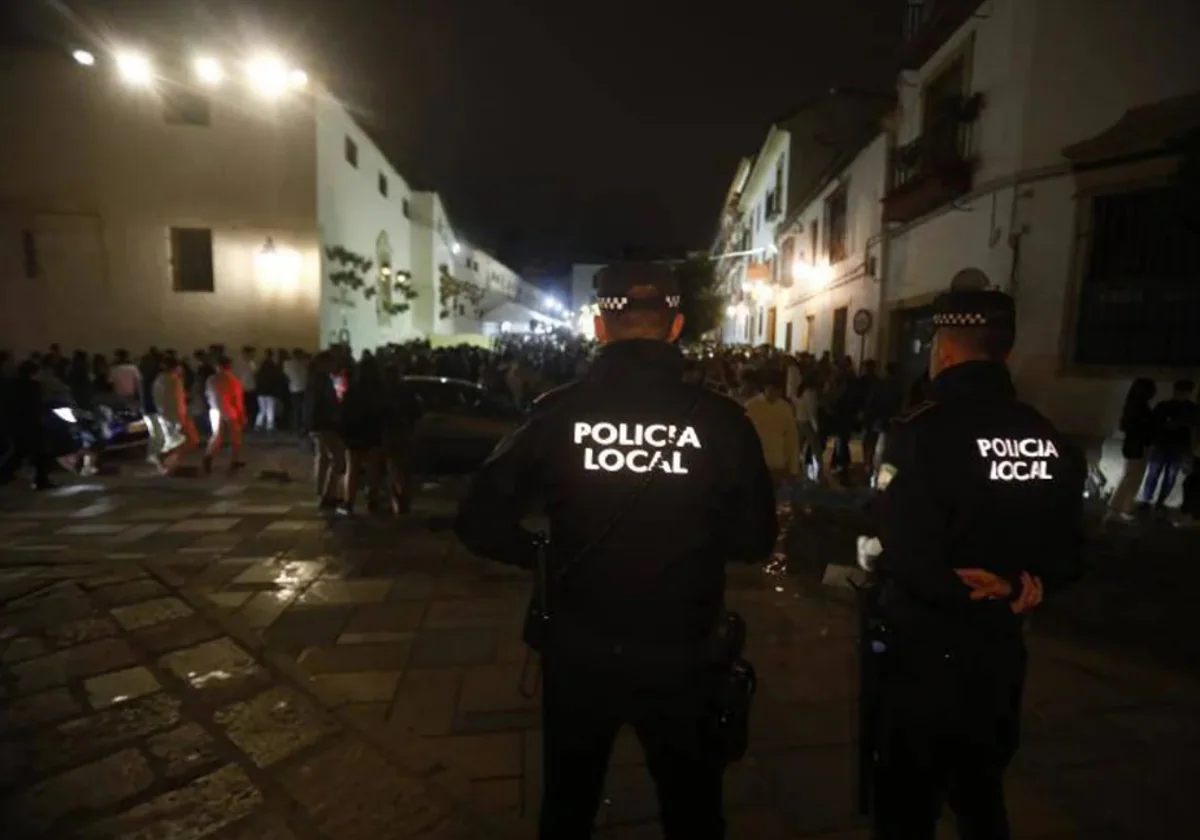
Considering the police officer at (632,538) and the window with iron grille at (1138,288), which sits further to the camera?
the window with iron grille at (1138,288)

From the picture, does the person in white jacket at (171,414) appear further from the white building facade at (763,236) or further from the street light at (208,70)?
the white building facade at (763,236)

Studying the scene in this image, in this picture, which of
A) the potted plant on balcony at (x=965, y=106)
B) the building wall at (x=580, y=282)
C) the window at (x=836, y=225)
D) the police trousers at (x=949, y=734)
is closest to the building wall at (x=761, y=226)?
the window at (x=836, y=225)

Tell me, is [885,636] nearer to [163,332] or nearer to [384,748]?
[384,748]

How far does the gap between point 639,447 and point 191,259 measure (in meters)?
18.9

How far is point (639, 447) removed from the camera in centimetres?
196

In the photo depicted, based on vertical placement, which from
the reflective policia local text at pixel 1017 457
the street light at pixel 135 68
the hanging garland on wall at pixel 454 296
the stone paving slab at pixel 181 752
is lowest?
the stone paving slab at pixel 181 752

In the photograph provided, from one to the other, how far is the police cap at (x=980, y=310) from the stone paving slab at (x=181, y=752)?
2.60m

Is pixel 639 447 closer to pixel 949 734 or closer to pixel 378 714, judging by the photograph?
pixel 949 734

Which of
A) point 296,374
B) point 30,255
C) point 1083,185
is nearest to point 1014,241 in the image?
point 1083,185

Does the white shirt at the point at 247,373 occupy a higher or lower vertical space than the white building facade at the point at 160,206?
lower

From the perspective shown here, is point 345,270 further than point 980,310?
Yes

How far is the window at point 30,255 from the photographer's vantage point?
55.6 feet

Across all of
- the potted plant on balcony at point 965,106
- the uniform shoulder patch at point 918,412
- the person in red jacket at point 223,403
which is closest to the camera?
the uniform shoulder patch at point 918,412

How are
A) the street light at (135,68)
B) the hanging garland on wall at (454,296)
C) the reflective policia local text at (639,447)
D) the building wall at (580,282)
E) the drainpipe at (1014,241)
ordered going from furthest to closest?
1. the building wall at (580,282)
2. the hanging garland on wall at (454,296)
3. the street light at (135,68)
4. the drainpipe at (1014,241)
5. the reflective policia local text at (639,447)
